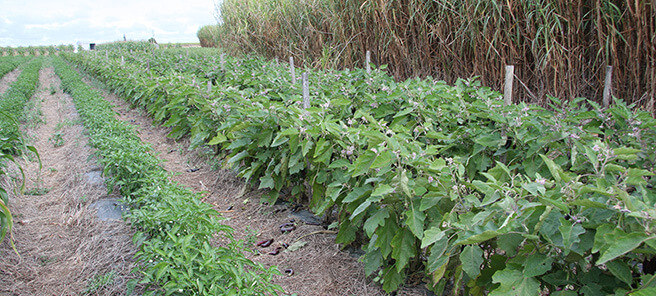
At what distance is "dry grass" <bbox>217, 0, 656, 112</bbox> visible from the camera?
3.75m

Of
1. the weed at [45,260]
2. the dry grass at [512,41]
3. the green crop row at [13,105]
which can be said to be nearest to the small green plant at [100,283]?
the weed at [45,260]

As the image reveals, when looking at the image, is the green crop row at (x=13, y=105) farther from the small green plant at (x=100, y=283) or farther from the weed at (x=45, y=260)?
the small green plant at (x=100, y=283)

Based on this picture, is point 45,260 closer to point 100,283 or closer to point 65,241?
point 65,241

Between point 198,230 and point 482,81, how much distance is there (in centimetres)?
388

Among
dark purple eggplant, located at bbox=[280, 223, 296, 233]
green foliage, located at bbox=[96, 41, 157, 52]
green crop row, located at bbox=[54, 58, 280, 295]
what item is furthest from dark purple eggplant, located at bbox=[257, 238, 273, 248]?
green foliage, located at bbox=[96, 41, 157, 52]

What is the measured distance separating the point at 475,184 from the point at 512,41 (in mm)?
3501

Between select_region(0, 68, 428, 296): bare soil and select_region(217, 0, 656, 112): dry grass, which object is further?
select_region(217, 0, 656, 112): dry grass

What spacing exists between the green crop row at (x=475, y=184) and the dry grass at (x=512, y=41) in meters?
1.11

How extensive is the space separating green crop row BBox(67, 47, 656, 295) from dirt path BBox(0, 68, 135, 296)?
119 cm

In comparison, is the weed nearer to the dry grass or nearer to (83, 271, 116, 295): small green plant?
(83, 271, 116, 295): small green plant

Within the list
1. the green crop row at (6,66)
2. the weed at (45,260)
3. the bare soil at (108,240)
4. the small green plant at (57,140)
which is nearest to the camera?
the bare soil at (108,240)

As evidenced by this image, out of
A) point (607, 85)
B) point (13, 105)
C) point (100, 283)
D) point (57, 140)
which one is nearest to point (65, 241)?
point (100, 283)

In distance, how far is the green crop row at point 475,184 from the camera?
142 centimetres

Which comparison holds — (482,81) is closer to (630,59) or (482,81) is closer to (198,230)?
(630,59)
